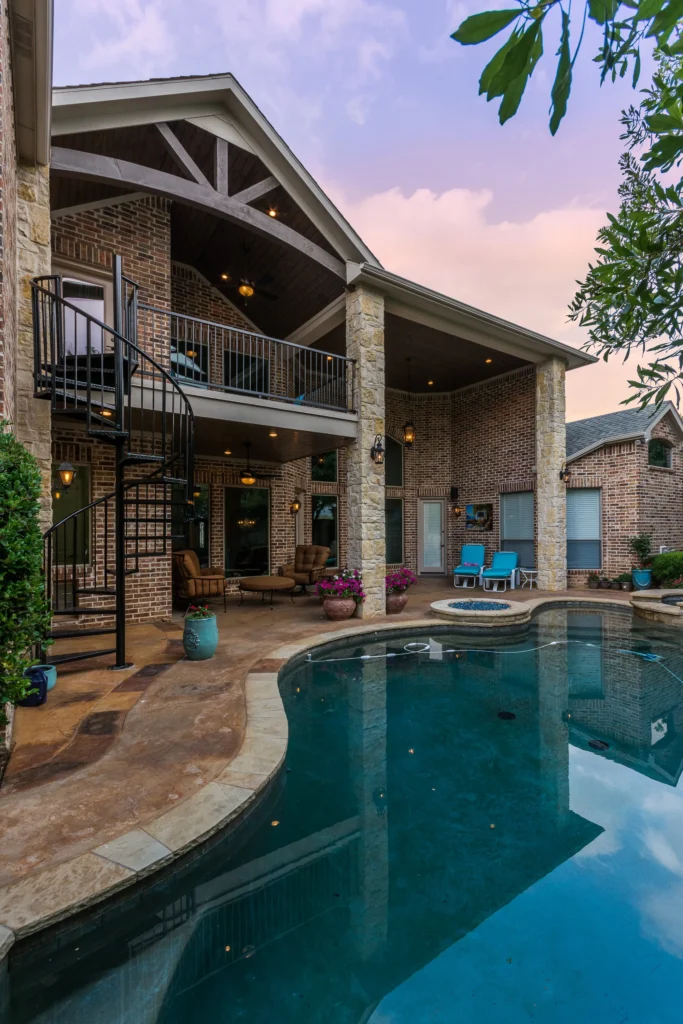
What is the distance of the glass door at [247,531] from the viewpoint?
376 inches

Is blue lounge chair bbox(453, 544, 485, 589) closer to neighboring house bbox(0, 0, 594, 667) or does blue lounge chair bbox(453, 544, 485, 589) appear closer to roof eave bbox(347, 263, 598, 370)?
neighboring house bbox(0, 0, 594, 667)

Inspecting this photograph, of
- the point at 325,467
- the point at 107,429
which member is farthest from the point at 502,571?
the point at 107,429

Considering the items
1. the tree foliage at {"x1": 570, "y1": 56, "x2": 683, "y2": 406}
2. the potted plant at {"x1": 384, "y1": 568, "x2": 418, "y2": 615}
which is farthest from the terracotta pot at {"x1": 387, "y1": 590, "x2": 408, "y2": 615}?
the tree foliage at {"x1": 570, "y1": 56, "x2": 683, "y2": 406}

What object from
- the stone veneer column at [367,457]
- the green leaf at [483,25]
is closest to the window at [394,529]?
the stone veneer column at [367,457]

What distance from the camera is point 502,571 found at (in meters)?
10.4

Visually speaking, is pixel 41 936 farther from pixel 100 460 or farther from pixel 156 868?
pixel 100 460

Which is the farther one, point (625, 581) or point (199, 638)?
point (625, 581)

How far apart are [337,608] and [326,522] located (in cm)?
503

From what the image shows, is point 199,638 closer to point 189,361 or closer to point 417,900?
point 417,900

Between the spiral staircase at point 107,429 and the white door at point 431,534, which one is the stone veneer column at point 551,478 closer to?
the white door at point 431,534

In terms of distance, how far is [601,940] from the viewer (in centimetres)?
185

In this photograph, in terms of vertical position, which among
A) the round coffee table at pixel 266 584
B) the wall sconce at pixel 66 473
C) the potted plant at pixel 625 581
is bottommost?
the potted plant at pixel 625 581

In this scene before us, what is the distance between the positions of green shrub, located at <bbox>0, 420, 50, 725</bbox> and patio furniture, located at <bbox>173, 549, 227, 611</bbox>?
4653 mm

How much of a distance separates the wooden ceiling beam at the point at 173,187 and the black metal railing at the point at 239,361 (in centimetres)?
136
